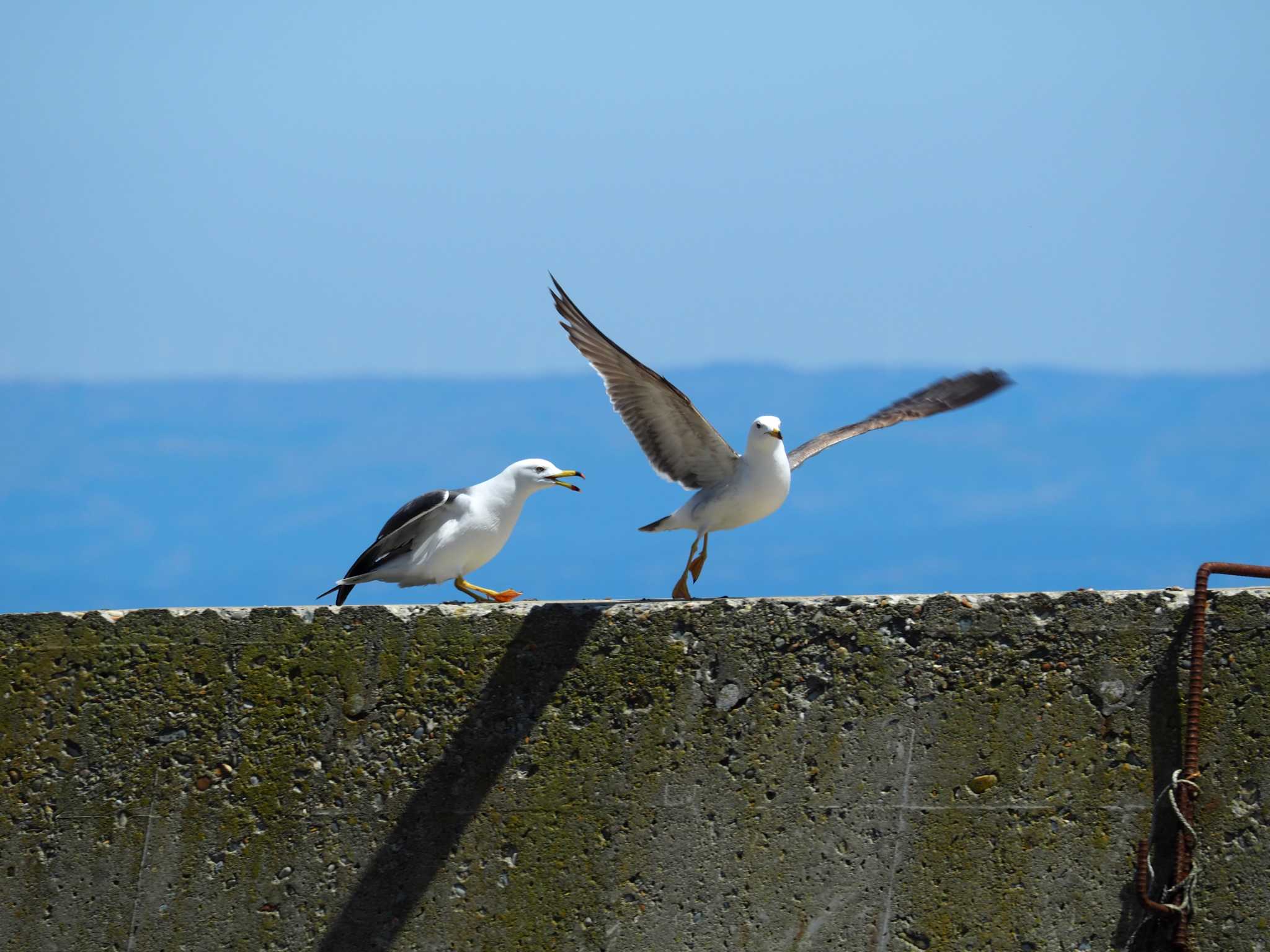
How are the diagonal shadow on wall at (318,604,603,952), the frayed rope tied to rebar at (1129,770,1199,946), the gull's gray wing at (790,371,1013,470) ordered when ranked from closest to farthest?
the frayed rope tied to rebar at (1129,770,1199,946)
the diagonal shadow on wall at (318,604,603,952)
the gull's gray wing at (790,371,1013,470)

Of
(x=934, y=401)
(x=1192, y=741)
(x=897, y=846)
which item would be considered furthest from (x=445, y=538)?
(x=934, y=401)

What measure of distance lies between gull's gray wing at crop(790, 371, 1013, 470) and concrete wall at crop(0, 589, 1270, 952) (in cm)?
307

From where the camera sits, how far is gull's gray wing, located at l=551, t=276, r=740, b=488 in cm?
508

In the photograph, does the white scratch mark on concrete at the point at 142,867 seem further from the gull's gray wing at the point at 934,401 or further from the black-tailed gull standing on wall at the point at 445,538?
the gull's gray wing at the point at 934,401

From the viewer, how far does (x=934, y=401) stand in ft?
24.3

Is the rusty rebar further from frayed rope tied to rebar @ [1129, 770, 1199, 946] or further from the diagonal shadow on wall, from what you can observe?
the diagonal shadow on wall

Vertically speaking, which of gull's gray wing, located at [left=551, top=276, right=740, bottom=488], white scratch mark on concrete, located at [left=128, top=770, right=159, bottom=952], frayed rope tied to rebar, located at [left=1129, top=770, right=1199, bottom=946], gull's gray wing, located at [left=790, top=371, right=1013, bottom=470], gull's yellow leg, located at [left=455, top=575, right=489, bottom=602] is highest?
gull's gray wing, located at [left=790, top=371, right=1013, bottom=470]

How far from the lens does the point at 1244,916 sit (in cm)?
326

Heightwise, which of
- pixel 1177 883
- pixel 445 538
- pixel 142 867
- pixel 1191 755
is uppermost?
pixel 445 538

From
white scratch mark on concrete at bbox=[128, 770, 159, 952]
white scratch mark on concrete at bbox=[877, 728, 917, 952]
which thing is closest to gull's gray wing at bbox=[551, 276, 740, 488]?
white scratch mark on concrete at bbox=[877, 728, 917, 952]

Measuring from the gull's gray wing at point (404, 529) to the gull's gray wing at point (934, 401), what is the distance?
7.88 ft

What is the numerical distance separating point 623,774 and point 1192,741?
147cm

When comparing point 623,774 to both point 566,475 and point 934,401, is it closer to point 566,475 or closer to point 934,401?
point 566,475

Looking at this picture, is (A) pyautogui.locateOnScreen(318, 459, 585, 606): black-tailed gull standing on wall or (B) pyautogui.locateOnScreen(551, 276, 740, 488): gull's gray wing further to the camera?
(B) pyautogui.locateOnScreen(551, 276, 740, 488): gull's gray wing
